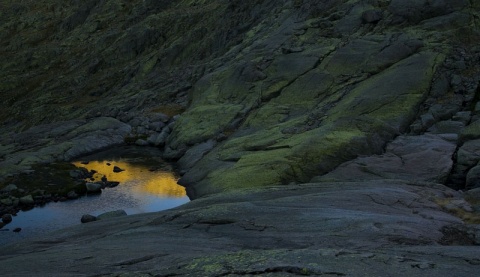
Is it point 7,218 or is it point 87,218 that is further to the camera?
point 7,218

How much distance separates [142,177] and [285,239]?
3866 centimetres

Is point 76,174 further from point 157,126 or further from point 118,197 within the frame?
point 157,126

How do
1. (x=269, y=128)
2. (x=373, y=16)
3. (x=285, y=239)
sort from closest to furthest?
(x=285, y=239) < (x=269, y=128) < (x=373, y=16)

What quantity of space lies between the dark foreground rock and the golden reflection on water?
779 inches

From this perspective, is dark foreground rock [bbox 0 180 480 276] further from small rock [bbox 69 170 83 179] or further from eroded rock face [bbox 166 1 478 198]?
small rock [bbox 69 170 83 179]

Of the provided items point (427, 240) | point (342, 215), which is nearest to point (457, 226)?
point (427, 240)

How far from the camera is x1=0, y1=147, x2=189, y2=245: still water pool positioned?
45.7 m

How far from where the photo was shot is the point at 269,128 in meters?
57.2

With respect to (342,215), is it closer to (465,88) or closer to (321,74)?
(465,88)

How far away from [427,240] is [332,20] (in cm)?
5675

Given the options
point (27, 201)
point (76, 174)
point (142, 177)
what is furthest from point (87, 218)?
point (76, 174)

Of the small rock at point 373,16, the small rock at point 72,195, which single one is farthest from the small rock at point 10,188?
the small rock at point 373,16

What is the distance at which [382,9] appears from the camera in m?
69.3

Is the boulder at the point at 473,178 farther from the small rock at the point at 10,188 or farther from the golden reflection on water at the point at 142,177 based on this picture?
the small rock at the point at 10,188
